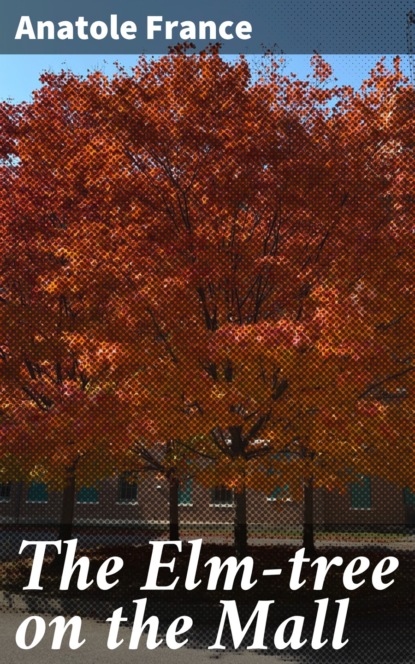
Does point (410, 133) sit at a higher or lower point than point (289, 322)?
higher

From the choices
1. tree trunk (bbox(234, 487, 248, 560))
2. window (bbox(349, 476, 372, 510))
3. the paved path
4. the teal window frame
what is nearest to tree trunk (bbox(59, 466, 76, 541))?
tree trunk (bbox(234, 487, 248, 560))

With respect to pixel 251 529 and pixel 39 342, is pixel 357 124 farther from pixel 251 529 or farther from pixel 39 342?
pixel 251 529

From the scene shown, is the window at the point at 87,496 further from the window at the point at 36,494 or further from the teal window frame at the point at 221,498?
the teal window frame at the point at 221,498

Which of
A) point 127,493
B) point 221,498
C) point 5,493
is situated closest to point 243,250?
point 221,498

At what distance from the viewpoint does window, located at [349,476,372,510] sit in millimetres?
25016

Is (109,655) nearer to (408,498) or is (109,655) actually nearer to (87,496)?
(87,496)

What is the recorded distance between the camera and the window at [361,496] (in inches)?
985

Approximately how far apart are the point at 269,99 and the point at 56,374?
24.2 ft

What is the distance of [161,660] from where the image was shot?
24.3 feet

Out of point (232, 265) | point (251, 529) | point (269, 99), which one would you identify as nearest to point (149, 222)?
point (232, 265)

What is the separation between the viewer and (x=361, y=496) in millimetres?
25328

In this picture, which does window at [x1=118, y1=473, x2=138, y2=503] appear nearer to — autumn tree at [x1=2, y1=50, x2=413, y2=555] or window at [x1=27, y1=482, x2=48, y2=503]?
window at [x1=27, y1=482, x2=48, y2=503]

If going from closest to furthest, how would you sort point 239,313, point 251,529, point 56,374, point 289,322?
point 289,322 < point 239,313 < point 56,374 < point 251,529

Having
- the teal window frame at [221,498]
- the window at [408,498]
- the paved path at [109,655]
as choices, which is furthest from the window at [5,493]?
the paved path at [109,655]
